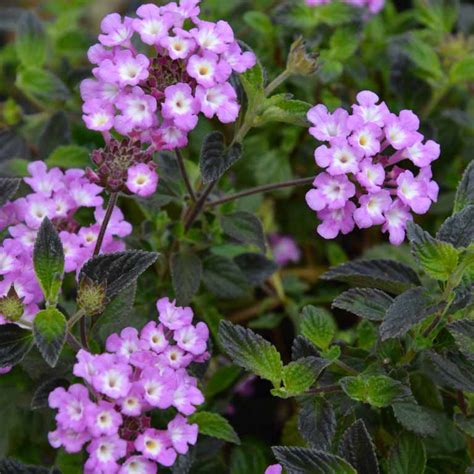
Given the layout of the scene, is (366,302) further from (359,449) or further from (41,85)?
(41,85)

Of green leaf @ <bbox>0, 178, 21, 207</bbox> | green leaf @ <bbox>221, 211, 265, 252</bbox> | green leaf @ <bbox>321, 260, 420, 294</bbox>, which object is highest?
green leaf @ <bbox>0, 178, 21, 207</bbox>

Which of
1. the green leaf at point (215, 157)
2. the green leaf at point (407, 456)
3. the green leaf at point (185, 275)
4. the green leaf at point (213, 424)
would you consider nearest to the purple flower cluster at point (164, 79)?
the green leaf at point (215, 157)

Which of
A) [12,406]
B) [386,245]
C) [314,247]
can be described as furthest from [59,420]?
[314,247]

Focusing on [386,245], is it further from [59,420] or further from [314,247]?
[59,420]

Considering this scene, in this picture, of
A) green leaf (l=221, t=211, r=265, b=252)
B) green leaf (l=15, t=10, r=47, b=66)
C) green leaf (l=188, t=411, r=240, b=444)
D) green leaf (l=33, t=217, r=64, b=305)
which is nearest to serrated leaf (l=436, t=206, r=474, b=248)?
green leaf (l=221, t=211, r=265, b=252)

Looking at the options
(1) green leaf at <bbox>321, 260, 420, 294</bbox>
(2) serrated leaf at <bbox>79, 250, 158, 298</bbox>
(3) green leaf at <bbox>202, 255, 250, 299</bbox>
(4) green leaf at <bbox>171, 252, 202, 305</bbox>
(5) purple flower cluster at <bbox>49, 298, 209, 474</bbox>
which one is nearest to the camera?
(5) purple flower cluster at <bbox>49, 298, 209, 474</bbox>

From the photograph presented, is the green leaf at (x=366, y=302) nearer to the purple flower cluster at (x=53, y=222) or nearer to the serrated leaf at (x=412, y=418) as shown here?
the serrated leaf at (x=412, y=418)

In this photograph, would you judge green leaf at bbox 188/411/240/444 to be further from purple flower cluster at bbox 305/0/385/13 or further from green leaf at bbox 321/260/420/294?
purple flower cluster at bbox 305/0/385/13
